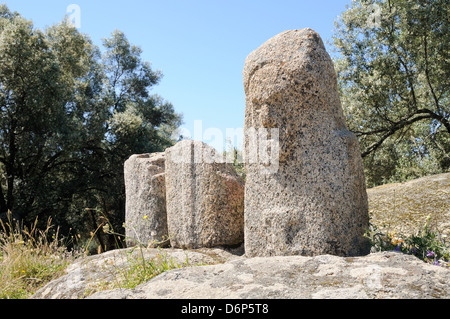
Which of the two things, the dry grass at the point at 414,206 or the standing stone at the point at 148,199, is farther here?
the dry grass at the point at 414,206

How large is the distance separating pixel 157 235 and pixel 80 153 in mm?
13342

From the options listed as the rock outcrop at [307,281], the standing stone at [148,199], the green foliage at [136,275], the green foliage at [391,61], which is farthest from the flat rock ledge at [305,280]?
the green foliage at [391,61]

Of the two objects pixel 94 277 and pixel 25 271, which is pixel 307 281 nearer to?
pixel 94 277

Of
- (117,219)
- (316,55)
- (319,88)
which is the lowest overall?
(117,219)

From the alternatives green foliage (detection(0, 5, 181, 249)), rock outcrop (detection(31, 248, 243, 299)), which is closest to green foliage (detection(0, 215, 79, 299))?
rock outcrop (detection(31, 248, 243, 299))

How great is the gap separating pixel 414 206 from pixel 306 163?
4535 mm

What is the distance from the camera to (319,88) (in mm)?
4559

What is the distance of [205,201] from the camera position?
5.96m

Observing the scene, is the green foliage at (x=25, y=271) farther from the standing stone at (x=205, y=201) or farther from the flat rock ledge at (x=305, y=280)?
the flat rock ledge at (x=305, y=280)

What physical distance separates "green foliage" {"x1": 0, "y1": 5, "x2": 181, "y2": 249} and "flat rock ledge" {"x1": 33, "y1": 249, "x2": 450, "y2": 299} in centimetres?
1396

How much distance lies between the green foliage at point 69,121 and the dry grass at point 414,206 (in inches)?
491

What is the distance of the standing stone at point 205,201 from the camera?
593 centimetres
